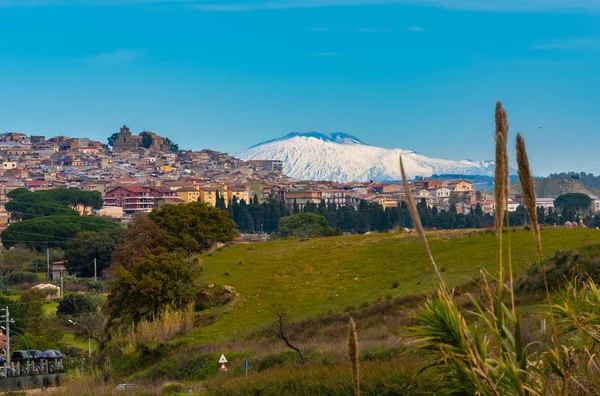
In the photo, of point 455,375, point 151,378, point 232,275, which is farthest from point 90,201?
point 455,375

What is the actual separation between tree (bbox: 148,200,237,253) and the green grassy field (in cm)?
199

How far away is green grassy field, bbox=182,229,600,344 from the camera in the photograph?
21.4m

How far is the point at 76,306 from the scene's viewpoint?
145 feet

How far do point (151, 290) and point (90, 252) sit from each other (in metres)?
39.4

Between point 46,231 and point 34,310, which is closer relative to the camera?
point 34,310

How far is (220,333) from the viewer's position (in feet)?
65.9

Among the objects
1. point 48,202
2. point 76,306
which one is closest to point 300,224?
point 76,306

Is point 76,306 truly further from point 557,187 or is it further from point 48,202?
point 557,187

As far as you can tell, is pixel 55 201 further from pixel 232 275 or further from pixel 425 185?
pixel 232 275

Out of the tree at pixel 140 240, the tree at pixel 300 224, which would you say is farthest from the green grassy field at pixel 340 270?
the tree at pixel 300 224

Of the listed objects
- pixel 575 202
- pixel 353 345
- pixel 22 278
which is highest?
pixel 575 202

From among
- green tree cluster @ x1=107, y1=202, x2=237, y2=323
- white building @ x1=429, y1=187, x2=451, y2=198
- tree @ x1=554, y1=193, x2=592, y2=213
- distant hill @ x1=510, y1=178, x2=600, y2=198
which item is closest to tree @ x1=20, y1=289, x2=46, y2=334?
green tree cluster @ x1=107, y1=202, x2=237, y2=323

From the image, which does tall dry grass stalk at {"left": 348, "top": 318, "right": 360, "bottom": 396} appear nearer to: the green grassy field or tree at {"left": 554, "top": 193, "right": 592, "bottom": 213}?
the green grassy field

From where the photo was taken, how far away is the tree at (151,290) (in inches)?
911
